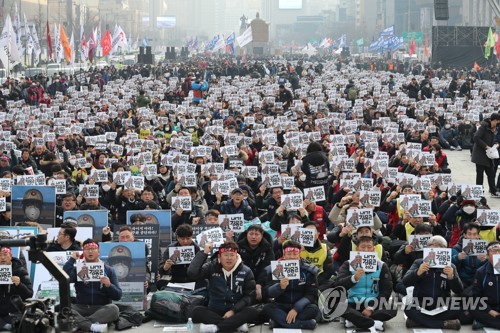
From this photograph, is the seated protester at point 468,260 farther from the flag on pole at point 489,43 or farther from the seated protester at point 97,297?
the flag on pole at point 489,43

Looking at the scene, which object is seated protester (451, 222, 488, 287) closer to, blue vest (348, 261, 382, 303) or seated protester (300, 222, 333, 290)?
blue vest (348, 261, 382, 303)

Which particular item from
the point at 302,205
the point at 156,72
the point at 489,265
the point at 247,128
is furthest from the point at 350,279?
the point at 156,72

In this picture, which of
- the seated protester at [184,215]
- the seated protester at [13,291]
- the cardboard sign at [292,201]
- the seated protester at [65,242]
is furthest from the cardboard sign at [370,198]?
the seated protester at [13,291]

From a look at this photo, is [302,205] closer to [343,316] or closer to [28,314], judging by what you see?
[343,316]

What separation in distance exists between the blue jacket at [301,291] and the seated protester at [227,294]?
0.30m

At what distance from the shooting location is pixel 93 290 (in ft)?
42.1

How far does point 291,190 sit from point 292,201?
8.39ft

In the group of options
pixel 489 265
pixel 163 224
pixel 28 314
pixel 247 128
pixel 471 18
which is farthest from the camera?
pixel 471 18

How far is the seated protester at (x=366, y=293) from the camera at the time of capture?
12.6 meters

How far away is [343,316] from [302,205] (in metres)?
3.25

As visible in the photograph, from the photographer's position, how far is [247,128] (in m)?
30.2

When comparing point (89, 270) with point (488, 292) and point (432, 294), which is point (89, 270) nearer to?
point (432, 294)

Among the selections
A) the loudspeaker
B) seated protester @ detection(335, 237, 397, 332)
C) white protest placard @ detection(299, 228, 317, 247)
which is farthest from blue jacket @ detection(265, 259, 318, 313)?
the loudspeaker

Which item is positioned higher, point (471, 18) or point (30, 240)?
point (471, 18)
